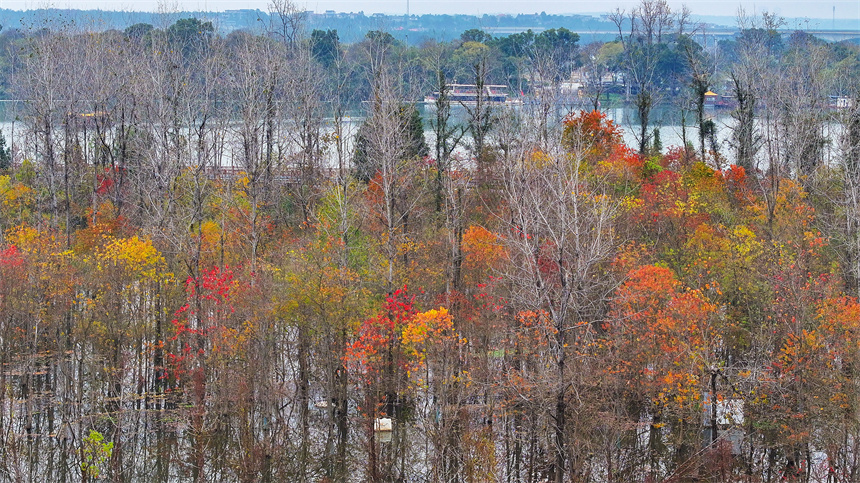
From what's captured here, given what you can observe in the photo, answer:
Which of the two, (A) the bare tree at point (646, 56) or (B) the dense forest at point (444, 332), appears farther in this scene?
(A) the bare tree at point (646, 56)

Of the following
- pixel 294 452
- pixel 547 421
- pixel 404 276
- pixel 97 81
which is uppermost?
pixel 97 81

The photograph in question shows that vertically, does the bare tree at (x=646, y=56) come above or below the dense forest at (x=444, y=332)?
above

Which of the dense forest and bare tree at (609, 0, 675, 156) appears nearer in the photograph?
the dense forest

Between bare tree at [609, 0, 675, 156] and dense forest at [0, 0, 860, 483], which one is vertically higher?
bare tree at [609, 0, 675, 156]

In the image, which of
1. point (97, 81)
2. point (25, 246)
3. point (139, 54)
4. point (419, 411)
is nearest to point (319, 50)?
point (139, 54)

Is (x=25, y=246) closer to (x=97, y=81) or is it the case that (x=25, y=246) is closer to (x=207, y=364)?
(x=207, y=364)

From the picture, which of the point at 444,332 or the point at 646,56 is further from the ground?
the point at 646,56

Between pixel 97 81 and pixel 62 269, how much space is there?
1460 centimetres

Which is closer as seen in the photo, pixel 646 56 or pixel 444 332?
pixel 444 332

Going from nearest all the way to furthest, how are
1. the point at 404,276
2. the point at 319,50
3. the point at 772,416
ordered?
the point at 772,416
the point at 404,276
the point at 319,50

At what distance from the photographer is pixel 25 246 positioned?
1066 inches

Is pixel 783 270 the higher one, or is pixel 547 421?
pixel 783 270

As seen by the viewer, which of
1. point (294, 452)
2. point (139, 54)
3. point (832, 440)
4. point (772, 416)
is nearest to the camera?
point (832, 440)

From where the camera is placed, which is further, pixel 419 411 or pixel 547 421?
pixel 419 411
